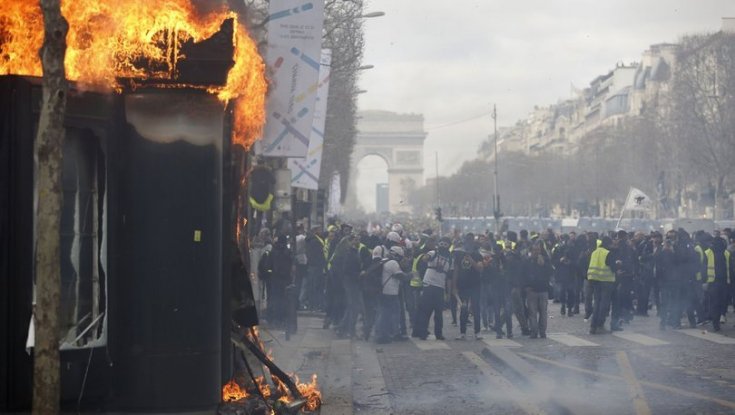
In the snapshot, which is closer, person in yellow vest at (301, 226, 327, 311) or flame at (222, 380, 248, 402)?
flame at (222, 380, 248, 402)

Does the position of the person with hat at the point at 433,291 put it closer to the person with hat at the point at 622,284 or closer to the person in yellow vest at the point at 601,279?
the person in yellow vest at the point at 601,279

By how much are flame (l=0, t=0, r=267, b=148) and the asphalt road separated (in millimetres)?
4175

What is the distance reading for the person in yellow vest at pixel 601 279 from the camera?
20.5 meters

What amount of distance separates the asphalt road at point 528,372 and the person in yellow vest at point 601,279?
0.50 meters

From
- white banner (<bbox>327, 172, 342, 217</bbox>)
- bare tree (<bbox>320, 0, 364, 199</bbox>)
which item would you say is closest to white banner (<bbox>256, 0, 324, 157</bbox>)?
bare tree (<bbox>320, 0, 364, 199</bbox>)

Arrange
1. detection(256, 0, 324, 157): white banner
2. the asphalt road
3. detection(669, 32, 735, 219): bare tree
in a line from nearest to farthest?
1. the asphalt road
2. detection(256, 0, 324, 157): white banner
3. detection(669, 32, 735, 219): bare tree

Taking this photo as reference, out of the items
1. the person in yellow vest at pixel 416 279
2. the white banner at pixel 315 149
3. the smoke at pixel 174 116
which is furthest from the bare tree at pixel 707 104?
the smoke at pixel 174 116

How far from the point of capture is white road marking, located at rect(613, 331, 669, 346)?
18.8 meters

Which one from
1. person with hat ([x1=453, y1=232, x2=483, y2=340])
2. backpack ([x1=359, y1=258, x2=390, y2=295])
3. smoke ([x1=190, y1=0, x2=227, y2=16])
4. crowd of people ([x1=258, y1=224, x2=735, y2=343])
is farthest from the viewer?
person with hat ([x1=453, y1=232, x2=483, y2=340])

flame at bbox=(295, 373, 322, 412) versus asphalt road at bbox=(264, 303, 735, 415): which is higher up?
flame at bbox=(295, 373, 322, 412)

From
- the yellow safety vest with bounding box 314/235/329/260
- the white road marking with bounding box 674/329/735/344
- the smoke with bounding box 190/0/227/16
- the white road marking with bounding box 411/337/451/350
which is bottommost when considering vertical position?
the white road marking with bounding box 411/337/451/350

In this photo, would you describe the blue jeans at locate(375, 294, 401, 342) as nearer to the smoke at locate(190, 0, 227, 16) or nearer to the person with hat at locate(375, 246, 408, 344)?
the person with hat at locate(375, 246, 408, 344)

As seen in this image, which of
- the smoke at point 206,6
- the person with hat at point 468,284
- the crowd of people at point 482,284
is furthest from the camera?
the person with hat at point 468,284

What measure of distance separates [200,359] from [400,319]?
12.1 metres
